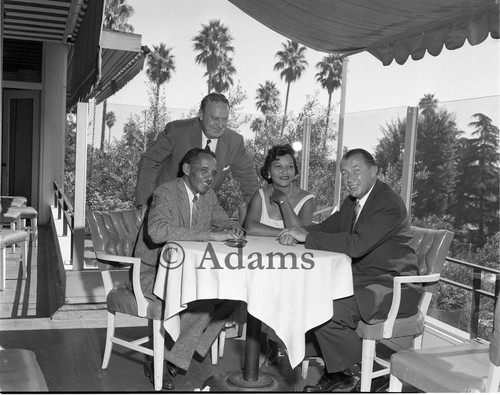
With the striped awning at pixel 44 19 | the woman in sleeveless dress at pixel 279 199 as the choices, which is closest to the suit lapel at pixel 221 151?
the woman in sleeveless dress at pixel 279 199

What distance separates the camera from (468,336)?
4070mm

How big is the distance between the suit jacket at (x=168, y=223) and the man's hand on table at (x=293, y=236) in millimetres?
425

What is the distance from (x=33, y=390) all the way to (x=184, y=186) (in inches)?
65.1

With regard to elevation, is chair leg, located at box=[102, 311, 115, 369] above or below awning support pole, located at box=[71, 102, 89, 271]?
below

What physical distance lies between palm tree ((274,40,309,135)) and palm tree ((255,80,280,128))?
1.11 meters

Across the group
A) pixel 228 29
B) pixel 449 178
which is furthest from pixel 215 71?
pixel 449 178

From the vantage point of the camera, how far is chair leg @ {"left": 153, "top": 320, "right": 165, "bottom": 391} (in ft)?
10.8

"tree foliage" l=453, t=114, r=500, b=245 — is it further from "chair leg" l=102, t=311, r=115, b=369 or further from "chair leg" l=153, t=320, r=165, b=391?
"chair leg" l=153, t=320, r=165, b=391

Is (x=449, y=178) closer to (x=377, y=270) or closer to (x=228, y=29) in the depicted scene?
(x=377, y=270)

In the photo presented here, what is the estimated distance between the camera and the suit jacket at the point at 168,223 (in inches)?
127

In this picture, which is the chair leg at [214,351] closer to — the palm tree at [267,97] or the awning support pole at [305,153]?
the awning support pole at [305,153]

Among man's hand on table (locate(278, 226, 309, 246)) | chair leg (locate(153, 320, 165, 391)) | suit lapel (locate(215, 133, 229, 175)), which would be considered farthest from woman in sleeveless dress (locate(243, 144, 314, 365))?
chair leg (locate(153, 320, 165, 391))

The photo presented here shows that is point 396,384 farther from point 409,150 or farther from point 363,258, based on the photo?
point 409,150

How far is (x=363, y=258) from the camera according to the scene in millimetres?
3369
